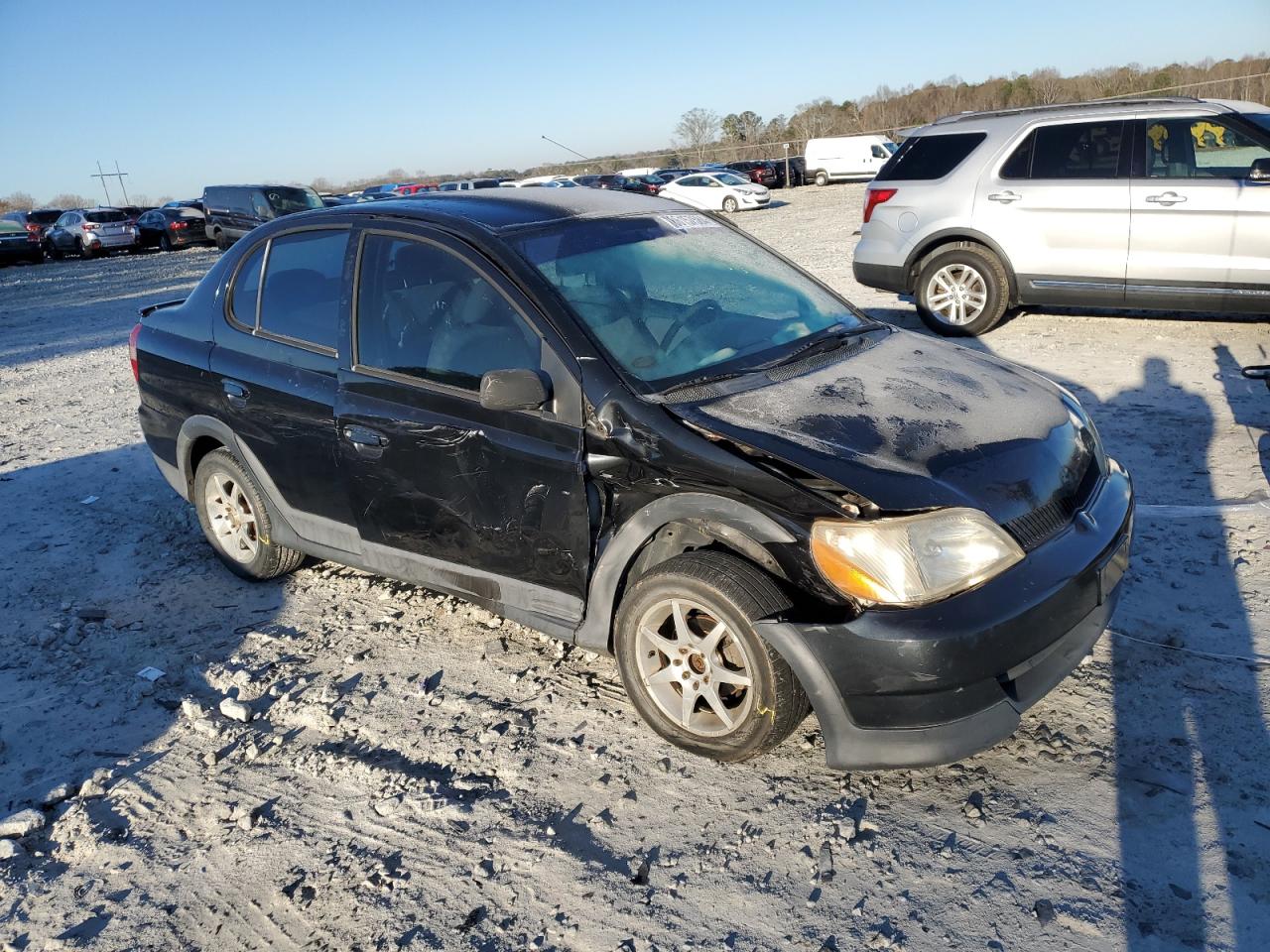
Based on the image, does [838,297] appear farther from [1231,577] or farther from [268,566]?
[268,566]

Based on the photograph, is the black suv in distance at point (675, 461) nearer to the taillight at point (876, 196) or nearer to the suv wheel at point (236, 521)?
the suv wheel at point (236, 521)

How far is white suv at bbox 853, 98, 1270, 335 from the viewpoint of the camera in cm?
767

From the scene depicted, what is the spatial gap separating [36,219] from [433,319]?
35218 millimetres

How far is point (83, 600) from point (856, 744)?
397cm

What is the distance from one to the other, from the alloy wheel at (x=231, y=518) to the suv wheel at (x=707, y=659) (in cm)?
242

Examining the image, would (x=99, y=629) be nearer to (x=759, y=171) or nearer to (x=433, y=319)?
(x=433, y=319)

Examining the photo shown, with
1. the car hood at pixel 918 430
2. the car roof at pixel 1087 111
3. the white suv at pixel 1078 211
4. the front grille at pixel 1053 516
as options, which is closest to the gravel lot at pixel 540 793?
the front grille at pixel 1053 516

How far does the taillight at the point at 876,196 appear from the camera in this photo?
9062 mm

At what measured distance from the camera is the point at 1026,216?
8359 millimetres

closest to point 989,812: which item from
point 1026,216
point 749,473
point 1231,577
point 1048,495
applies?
point 1048,495

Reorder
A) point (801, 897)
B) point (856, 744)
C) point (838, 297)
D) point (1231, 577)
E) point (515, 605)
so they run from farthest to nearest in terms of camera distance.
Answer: point (838, 297) → point (1231, 577) → point (515, 605) → point (856, 744) → point (801, 897)

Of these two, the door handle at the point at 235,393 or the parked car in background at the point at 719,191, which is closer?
the door handle at the point at 235,393

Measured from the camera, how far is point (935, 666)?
2.73 meters

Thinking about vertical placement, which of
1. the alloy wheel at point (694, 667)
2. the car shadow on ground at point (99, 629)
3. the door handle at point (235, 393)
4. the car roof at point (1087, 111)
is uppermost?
the car roof at point (1087, 111)
